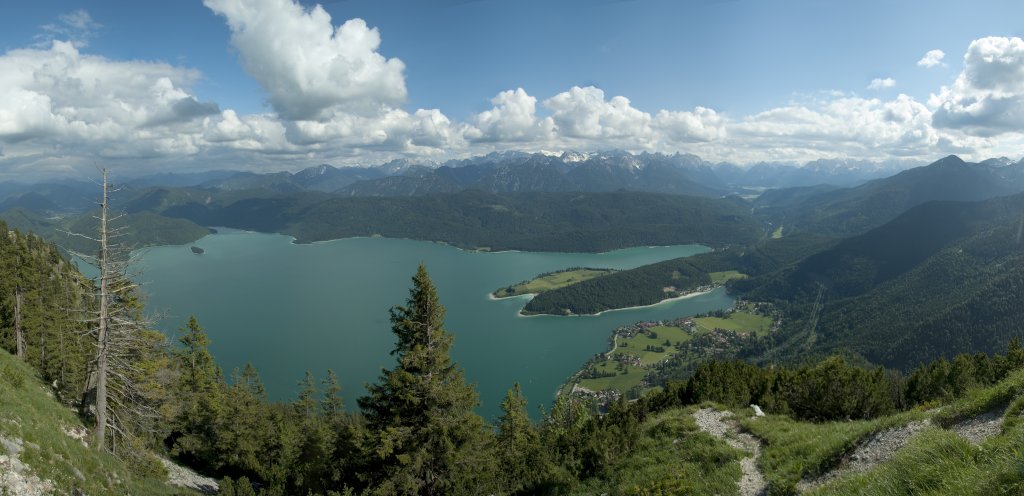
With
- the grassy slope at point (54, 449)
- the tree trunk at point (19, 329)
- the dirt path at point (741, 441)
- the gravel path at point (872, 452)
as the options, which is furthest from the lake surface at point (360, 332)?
the gravel path at point (872, 452)

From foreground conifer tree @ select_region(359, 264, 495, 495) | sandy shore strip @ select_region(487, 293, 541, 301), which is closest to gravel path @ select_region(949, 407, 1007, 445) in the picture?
foreground conifer tree @ select_region(359, 264, 495, 495)

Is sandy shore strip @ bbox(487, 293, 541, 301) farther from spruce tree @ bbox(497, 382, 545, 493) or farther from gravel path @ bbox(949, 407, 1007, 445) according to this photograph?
gravel path @ bbox(949, 407, 1007, 445)

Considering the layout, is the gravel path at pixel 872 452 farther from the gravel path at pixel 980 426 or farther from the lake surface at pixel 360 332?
the lake surface at pixel 360 332

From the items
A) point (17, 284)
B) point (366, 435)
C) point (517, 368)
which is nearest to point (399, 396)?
point (366, 435)

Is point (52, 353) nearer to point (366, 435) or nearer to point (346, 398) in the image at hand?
point (366, 435)

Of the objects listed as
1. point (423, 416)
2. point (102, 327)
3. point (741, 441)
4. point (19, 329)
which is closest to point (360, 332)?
point (19, 329)

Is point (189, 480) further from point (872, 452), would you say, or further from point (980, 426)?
point (980, 426)
